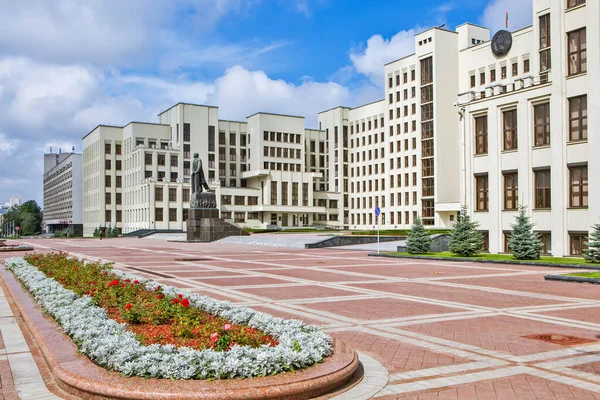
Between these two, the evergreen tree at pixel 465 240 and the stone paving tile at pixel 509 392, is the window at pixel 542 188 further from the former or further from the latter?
the stone paving tile at pixel 509 392

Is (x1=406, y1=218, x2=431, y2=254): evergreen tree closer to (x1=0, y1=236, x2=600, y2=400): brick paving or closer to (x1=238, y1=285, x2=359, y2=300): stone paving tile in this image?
(x1=0, y1=236, x2=600, y2=400): brick paving

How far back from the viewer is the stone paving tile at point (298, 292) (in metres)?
13.6

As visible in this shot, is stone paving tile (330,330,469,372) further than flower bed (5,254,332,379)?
Yes

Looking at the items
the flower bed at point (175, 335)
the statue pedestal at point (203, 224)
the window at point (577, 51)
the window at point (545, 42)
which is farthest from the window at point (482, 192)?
the flower bed at point (175, 335)

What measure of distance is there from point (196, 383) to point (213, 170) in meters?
93.9

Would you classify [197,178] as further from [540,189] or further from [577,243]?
[577,243]

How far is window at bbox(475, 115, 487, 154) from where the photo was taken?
34156 mm

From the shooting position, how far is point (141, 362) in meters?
5.78

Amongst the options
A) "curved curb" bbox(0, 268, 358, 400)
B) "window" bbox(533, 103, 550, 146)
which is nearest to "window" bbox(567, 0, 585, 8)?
"window" bbox(533, 103, 550, 146)

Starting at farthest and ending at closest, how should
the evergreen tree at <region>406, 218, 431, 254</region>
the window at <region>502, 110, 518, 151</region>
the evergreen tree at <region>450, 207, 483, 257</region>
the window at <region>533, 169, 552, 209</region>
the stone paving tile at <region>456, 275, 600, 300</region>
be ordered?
1. the window at <region>502, 110, 518, 151</region>
2. the evergreen tree at <region>406, 218, 431, 254</region>
3. the window at <region>533, 169, 552, 209</region>
4. the evergreen tree at <region>450, 207, 483, 257</region>
5. the stone paving tile at <region>456, 275, 600, 300</region>

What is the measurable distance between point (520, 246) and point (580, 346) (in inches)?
713

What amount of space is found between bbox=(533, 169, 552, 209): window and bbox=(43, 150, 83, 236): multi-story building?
10852 cm

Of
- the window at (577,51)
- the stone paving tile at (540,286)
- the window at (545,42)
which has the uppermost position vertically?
the window at (545,42)

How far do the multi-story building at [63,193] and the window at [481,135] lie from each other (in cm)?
10448
